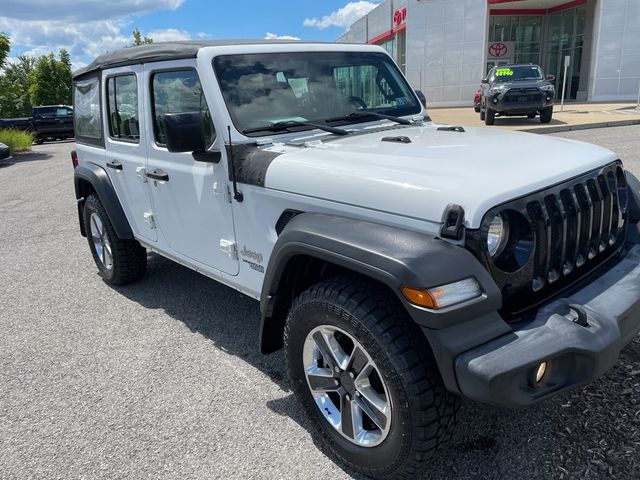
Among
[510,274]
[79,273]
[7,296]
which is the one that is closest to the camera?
[510,274]

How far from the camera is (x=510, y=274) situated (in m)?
2.12

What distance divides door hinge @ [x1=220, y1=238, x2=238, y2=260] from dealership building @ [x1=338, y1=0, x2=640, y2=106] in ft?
92.2

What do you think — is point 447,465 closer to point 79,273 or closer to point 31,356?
point 31,356

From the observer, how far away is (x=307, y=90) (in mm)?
3367

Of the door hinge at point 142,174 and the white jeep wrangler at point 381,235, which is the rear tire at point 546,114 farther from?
the door hinge at point 142,174

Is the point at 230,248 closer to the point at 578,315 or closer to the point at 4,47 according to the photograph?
the point at 578,315

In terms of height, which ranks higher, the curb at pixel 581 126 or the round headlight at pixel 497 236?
the round headlight at pixel 497 236

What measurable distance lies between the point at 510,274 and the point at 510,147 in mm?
882

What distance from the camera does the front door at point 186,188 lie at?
314cm

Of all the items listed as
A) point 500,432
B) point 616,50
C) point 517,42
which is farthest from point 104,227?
point 517,42

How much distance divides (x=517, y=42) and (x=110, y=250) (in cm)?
3170

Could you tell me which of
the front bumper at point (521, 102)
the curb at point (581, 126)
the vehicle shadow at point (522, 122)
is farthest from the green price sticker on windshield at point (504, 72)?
the curb at point (581, 126)

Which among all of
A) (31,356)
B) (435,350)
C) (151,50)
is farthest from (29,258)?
(435,350)

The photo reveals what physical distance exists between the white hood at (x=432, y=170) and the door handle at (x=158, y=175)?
1.10 metres
